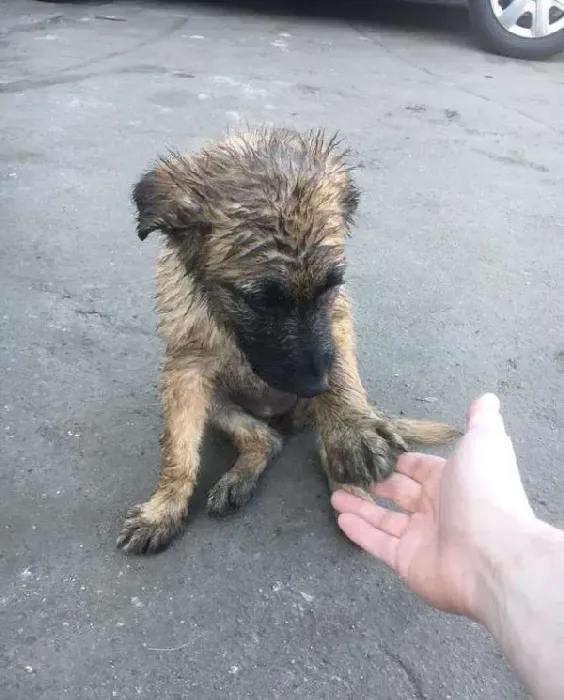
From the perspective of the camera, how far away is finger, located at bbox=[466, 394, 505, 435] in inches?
96.0

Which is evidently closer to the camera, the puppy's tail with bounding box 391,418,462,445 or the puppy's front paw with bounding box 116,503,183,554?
the puppy's front paw with bounding box 116,503,183,554

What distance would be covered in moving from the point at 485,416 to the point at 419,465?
421mm

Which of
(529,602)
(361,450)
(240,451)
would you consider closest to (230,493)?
(240,451)

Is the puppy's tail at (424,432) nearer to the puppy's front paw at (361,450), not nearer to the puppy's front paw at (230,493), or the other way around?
the puppy's front paw at (361,450)

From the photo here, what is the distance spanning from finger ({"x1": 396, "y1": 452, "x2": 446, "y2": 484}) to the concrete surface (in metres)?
0.38

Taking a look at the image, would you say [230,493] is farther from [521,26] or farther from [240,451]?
[521,26]

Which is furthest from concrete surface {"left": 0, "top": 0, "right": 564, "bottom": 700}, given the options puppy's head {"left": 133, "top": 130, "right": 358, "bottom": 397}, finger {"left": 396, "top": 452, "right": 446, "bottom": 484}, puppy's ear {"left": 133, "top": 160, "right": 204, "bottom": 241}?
puppy's ear {"left": 133, "top": 160, "right": 204, "bottom": 241}

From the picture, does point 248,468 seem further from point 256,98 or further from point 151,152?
point 256,98

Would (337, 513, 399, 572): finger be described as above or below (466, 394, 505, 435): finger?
below

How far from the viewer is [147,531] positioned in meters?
2.95

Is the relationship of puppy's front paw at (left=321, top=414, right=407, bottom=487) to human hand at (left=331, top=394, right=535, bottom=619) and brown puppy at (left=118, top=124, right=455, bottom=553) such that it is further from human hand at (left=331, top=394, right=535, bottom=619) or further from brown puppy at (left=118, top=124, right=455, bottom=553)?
human hand at (left=331, top=394, right=535, bottom=619)

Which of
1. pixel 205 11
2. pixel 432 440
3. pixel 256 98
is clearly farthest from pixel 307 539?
pixel 205 11

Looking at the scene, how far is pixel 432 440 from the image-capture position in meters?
3.36

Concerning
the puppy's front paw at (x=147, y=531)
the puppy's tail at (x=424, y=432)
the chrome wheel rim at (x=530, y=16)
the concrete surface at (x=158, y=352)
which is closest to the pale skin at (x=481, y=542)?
the concrete surface at (x=158, y=352)
